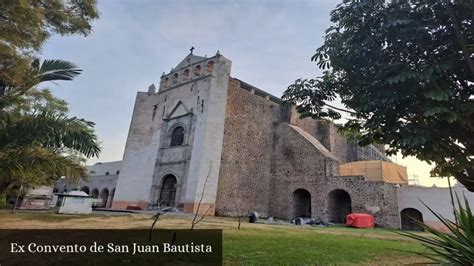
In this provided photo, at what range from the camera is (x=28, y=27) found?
518 cm

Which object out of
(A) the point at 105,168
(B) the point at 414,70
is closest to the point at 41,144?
(B) the point at 414,70

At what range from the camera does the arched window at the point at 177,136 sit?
59.0 ft

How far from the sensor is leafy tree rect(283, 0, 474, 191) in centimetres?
368

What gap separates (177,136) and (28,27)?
13.3 m

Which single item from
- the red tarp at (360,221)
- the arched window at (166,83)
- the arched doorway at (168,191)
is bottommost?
the red tarp at (360,221)

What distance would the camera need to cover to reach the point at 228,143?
1770 cm

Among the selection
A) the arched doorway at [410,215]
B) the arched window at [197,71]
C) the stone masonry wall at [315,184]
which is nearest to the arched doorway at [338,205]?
the stone masonry wall at [315,184]

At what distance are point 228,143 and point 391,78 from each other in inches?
563

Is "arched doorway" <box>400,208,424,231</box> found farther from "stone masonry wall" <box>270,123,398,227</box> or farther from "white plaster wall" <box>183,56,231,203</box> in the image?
Answer: "white plaster wall" <box>183,56,231,203</box>

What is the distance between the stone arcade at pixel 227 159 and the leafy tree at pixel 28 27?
1037cm

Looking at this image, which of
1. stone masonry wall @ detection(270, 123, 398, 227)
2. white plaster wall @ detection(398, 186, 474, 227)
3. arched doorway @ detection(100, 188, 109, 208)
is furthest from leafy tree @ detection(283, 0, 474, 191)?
arched doorway @ detection(100, 188, 109, 208)

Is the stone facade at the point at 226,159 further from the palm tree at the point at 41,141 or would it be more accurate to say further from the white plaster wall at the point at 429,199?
the palm tree at the point at 41,141

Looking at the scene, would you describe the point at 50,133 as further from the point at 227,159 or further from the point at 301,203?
the point at 301,203

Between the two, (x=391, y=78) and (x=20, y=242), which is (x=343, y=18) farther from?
(x=20, y=242)
